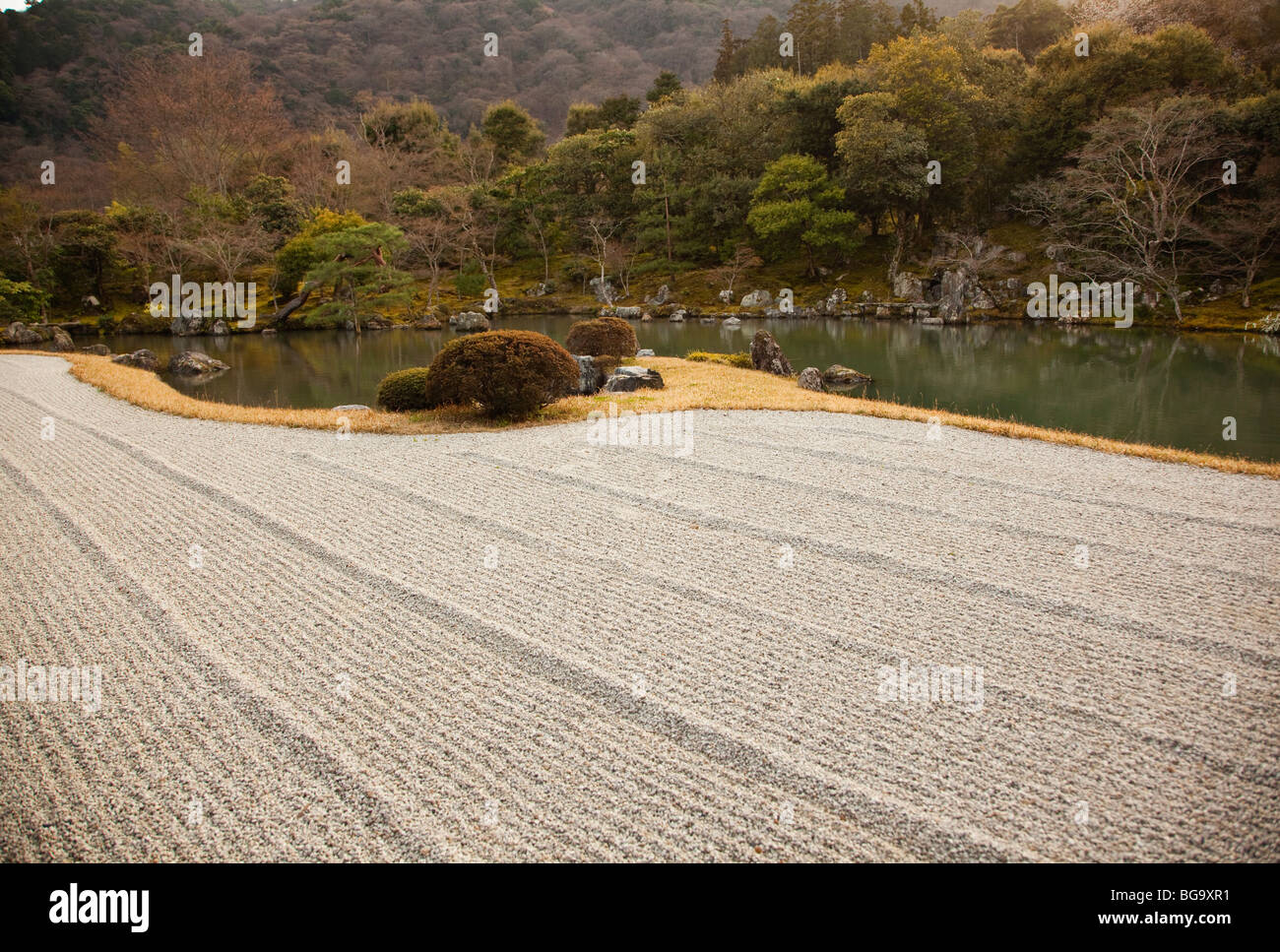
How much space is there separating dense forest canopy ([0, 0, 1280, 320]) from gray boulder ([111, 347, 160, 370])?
323 inches

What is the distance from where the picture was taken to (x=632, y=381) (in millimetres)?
15008

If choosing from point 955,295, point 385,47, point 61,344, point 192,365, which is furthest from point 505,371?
A: point 385,47

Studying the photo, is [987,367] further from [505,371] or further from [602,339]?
[505,371]

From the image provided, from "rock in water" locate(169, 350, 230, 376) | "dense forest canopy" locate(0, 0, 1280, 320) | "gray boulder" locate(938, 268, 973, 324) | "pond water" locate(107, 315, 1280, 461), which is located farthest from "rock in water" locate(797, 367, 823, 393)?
"dense forest canopy" locate(0, 0, 1280, 320)

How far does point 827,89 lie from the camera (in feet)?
124

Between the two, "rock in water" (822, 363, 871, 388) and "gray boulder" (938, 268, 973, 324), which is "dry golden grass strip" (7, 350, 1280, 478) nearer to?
"rock in water" (822, 363, 871, 388)

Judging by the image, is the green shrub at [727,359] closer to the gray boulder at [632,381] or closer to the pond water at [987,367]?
the pond water at [987,367]

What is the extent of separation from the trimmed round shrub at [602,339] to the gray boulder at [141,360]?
43.8ft

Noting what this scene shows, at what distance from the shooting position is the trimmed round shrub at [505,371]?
10781 mm

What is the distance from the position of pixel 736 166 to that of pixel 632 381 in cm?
3177
